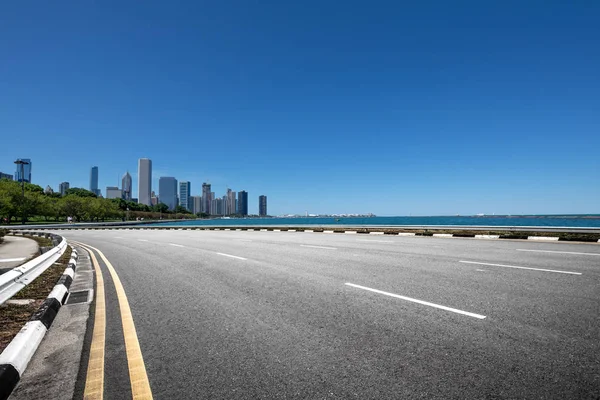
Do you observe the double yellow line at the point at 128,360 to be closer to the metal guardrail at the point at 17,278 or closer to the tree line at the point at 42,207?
the metal guardrail at the point at 17,278

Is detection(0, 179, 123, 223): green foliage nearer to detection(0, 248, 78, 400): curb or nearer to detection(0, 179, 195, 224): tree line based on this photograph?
detection(0, 179, 195, 224): tree line

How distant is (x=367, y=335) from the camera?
148 inches

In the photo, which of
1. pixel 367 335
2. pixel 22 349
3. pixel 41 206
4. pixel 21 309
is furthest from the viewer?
pixel 41 206

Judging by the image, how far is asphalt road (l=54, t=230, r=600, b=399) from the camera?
2.70 meters

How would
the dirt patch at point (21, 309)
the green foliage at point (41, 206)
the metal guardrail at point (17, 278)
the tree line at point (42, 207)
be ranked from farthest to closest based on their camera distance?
the tree line at point (42, 207) → the green foliage at point (41, 206) → the metal guardrail at point (17, 278) → the dirt patch at point (21, 309)

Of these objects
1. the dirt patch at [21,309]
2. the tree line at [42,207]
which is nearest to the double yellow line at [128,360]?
the dirt patch at [21,309]

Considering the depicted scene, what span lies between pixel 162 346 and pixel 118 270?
22.2 ft

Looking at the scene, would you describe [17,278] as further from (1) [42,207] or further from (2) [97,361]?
(1) [42,207]

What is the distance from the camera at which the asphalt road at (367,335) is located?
270cm

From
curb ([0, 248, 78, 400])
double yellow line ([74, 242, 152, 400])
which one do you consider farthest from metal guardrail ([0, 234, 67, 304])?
double yellow line ([74, 242, 152, 400])

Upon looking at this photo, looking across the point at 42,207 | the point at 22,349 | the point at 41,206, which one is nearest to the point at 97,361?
the point at 22,349

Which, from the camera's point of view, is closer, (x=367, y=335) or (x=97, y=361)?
(x=97, y=361)

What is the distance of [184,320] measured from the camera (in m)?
4.51

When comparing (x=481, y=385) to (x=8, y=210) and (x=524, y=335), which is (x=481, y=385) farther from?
(x=8, y=210)
